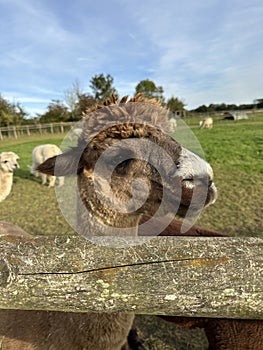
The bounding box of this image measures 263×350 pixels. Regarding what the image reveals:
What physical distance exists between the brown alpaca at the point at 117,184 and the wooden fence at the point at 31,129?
105 ft

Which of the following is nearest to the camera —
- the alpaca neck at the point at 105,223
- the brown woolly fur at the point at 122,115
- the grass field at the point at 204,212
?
the alpaca neck at the point at 105,223

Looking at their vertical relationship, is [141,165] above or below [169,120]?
below

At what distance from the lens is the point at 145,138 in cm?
211

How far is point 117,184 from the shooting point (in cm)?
216

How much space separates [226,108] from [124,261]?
62.0m

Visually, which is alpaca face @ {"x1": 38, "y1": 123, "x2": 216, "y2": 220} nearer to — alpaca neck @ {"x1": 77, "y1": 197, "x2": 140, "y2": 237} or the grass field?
alpaca neck @ {"x1": 77, "y1": 197, "x2": 140, "y2": 237}

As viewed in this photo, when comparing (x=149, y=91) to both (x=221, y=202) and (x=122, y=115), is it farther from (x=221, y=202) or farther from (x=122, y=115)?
(x=122, y=115)

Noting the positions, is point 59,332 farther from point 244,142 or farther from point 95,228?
point 244,142

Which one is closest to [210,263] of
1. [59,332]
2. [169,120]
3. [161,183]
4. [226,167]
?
[161,183]

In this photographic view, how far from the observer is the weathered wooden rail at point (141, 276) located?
1063 millimetres

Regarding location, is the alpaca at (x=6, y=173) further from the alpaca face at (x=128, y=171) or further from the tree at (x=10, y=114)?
the tree at (x=10, y=114)

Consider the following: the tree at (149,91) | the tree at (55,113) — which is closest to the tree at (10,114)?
the tree at (55,113)

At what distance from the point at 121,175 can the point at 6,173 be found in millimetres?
6353

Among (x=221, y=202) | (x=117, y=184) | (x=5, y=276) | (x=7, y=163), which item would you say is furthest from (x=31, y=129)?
(x=5, y=276)
